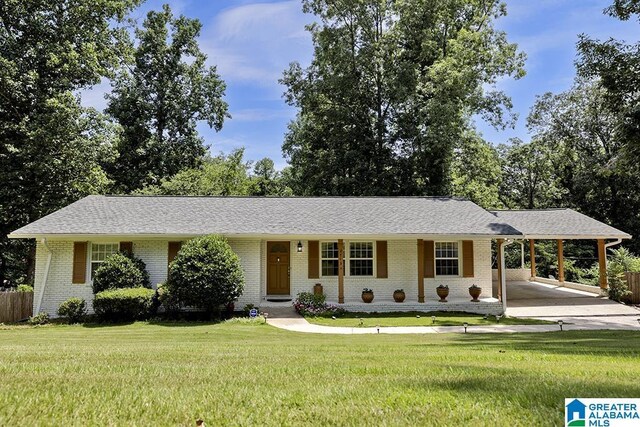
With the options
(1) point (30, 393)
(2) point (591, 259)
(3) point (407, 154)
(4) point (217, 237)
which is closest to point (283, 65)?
(3) point (407, 154)

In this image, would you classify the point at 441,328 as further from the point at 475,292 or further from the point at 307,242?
the point at 307,242

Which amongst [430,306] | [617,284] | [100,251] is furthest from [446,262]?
[100,251]

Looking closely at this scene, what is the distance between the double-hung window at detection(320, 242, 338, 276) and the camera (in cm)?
1839

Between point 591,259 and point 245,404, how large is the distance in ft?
120

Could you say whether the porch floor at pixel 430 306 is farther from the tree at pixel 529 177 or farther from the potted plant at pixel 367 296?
the tree at pixel 529 177

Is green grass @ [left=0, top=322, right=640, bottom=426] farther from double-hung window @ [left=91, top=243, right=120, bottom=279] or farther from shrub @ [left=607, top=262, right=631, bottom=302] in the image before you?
shrub @ [left=607, top=262, right=631, bottom=302]

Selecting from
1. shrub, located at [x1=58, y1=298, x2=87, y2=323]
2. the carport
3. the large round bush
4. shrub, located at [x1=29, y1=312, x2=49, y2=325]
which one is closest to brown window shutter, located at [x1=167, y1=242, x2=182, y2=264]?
the large round bush

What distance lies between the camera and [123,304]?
14758mm

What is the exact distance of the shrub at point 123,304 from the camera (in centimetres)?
1469

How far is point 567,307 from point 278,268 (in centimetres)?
1165

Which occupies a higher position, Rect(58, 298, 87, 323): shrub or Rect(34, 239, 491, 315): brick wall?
Rect(34, 239, 491, 315): brick wall

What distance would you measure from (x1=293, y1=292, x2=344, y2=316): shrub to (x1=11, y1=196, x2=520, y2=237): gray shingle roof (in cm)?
243

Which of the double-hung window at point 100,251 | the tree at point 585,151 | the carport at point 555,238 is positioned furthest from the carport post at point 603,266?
the double-hung window at point 100,251

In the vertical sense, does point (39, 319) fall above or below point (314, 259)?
below
